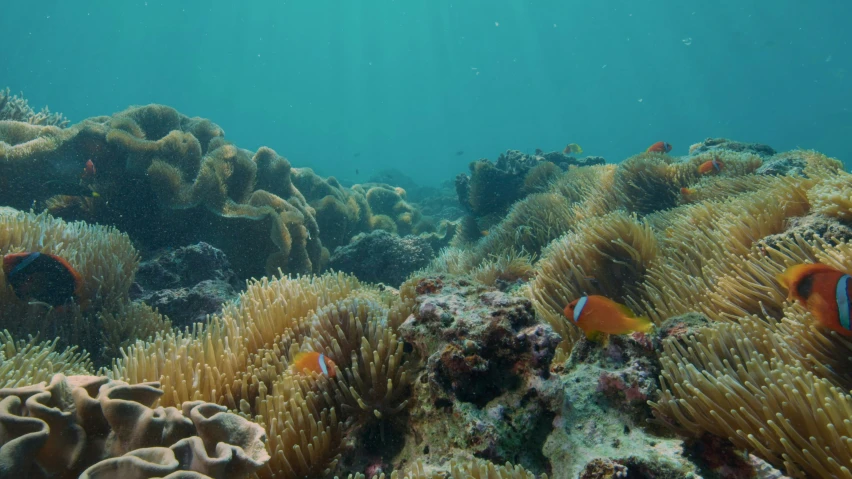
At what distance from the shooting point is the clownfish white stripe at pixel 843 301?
170 cm

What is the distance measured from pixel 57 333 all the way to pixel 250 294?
6.99 ft

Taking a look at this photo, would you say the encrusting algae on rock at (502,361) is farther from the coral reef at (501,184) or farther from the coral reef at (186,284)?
the coral reef at (501,184)

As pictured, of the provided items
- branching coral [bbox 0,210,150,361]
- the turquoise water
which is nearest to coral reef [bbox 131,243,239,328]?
branching coral [bbox 0,210,150,361]

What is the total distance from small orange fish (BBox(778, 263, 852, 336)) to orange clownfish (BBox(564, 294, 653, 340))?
686mm

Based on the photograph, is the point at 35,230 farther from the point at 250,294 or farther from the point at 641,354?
the point at 641,354

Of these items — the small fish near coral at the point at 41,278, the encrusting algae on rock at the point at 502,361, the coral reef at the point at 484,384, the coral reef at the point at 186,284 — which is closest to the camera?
the encrusting algae on rock at the point at 502,361

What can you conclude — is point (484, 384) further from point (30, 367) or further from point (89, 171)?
point (89, 171)

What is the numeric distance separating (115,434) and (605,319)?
250cm

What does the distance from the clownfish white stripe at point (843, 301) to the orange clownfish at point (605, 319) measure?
0.77 meters

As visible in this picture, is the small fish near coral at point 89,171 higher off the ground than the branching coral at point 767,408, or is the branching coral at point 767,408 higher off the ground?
the small fish near coral at point 89,171

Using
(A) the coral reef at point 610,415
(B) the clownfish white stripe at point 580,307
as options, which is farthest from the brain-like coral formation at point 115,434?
(B) the clownfish white stripe at point 580,307

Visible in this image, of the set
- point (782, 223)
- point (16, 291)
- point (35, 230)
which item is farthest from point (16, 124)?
point (782, 223)

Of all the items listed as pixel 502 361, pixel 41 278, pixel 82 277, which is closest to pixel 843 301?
pixel 502 361

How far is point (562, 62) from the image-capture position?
107750 millimetres
